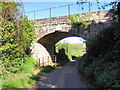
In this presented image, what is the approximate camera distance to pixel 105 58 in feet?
13.1

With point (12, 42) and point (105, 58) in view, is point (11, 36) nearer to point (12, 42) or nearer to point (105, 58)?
point (12, 42)

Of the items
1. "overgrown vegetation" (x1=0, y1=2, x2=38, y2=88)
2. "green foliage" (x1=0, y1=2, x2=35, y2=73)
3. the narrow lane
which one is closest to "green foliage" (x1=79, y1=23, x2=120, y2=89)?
the narrow lane

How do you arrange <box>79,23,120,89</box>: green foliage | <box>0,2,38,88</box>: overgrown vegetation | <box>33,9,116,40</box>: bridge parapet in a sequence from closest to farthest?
<box>79,23,120,89</box>: green foliage → <box>0,2,38,88</box>: overgrown vegetation → <box>33,9,116,40</box>: bridge parapet

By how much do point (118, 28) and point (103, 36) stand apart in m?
1.15

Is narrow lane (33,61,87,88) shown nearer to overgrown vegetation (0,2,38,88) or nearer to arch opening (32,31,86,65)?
overgrown vegetation (0,2,38,88)

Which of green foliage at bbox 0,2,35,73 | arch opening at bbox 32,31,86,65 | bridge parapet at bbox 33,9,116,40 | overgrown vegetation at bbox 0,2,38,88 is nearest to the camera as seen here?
overgrown vegetation at bbox 0,2,38,88

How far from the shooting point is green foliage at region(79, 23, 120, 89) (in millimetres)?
2835

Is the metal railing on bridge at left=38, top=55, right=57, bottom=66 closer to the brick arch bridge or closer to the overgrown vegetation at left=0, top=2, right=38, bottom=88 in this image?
the brick arch bridge

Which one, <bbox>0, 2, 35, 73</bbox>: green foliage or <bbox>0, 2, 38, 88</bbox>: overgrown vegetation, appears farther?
<bbox>0, 2, 35, 73</bbox>: green foliage

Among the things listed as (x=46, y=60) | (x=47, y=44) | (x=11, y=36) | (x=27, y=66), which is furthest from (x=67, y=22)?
(x=46, y=60)

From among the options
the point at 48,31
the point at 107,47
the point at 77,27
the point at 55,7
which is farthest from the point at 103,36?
the point at 55,7

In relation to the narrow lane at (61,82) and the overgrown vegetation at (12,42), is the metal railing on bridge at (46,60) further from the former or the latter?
the narrow lane at (61,82)

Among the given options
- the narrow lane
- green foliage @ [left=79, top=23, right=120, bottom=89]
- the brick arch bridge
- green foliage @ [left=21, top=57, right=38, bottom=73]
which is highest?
the brick arch bridge

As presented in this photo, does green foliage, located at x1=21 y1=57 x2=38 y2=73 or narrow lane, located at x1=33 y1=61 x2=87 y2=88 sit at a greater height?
green foliage, located at x1=21 y1=57 x2=38 y2=73
